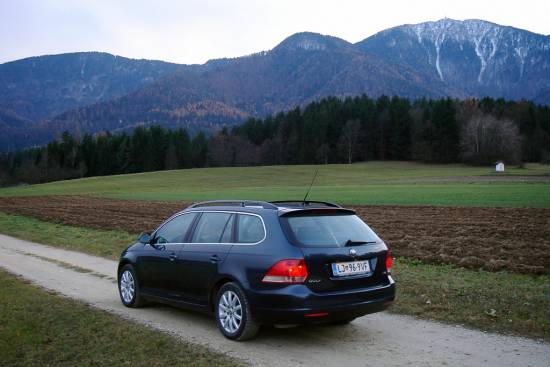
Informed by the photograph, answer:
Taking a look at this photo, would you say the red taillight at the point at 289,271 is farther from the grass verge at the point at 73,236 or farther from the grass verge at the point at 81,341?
the grass verge at the point at 73,236

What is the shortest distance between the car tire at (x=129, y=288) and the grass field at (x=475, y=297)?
4129mm

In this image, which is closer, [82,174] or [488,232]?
[488,232]

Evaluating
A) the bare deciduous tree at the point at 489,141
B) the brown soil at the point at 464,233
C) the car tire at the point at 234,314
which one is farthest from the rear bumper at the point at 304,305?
the bare deciduous tree at the point at 489,141

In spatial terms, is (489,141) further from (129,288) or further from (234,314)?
(234,314)

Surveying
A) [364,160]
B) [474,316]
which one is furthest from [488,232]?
[364,160]

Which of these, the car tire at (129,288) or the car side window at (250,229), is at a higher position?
the car side window at (250,229)

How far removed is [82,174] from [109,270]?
4466 inches

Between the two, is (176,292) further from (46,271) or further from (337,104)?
(337,104)

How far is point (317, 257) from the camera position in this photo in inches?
252

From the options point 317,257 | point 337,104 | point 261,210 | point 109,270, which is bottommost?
point 109,270

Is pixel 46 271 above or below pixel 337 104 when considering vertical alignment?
below

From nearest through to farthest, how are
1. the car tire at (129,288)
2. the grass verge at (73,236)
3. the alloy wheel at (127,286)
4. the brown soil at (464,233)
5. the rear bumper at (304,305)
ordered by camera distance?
the rear bumper at (304,305), the car tire at (129,288), the alloy wheel at (127,286), the brown soil at (464,233), the grass verge at (73,236)

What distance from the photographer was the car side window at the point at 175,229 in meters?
8.12

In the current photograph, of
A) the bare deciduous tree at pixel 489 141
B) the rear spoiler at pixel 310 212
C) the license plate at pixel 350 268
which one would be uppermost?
the bare deciduous tree at pixel 489 141
